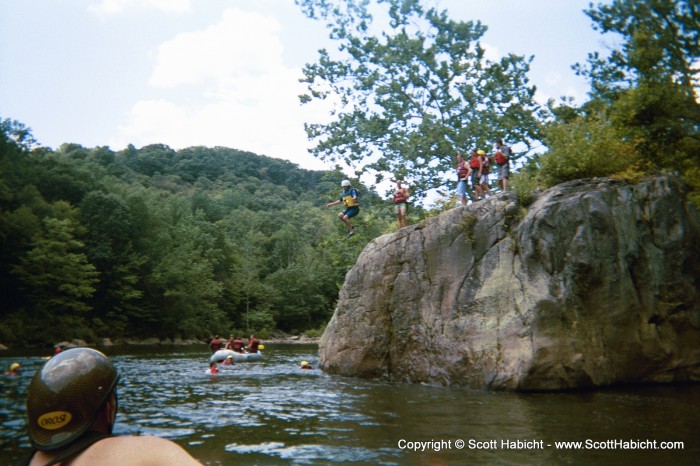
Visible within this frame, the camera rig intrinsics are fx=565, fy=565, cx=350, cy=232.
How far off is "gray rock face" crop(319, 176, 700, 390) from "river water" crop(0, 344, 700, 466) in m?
0.79

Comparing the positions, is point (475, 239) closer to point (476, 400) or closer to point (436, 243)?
point (436, 243)

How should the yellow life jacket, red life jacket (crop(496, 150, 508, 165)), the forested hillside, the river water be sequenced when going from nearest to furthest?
the river water < red life jacket (crop(496, 150, 508, 165)) < the yellow life jacket < the forested hillside

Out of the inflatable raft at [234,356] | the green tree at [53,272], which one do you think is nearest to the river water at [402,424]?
the inflatable raft at [234,356]

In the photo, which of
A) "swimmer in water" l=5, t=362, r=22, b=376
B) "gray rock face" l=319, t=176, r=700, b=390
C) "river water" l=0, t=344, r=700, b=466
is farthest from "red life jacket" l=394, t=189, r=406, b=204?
"swimmer in water" l=5, t=362, r=22, b=376

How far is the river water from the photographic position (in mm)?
7555

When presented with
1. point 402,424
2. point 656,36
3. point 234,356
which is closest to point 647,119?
point 656,36

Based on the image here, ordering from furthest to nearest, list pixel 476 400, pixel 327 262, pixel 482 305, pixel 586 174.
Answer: pixel 327 262, pixel 586 174, pixel 482 305, pixel 476 400

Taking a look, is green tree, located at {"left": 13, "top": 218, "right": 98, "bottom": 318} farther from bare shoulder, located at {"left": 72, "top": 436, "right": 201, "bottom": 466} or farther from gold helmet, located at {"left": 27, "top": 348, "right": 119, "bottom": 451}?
bare shoulder, located at {"left": 72, "top": 436, "right": 201, "bottom": 466}

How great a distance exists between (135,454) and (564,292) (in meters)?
13.1

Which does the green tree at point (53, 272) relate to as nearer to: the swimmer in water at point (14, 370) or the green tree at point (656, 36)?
the swimmer in water at point (14, 370)

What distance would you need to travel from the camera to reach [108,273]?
167 ft

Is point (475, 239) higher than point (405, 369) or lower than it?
higher

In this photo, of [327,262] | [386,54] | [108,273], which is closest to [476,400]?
[386,54]

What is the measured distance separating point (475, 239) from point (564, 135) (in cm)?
431
